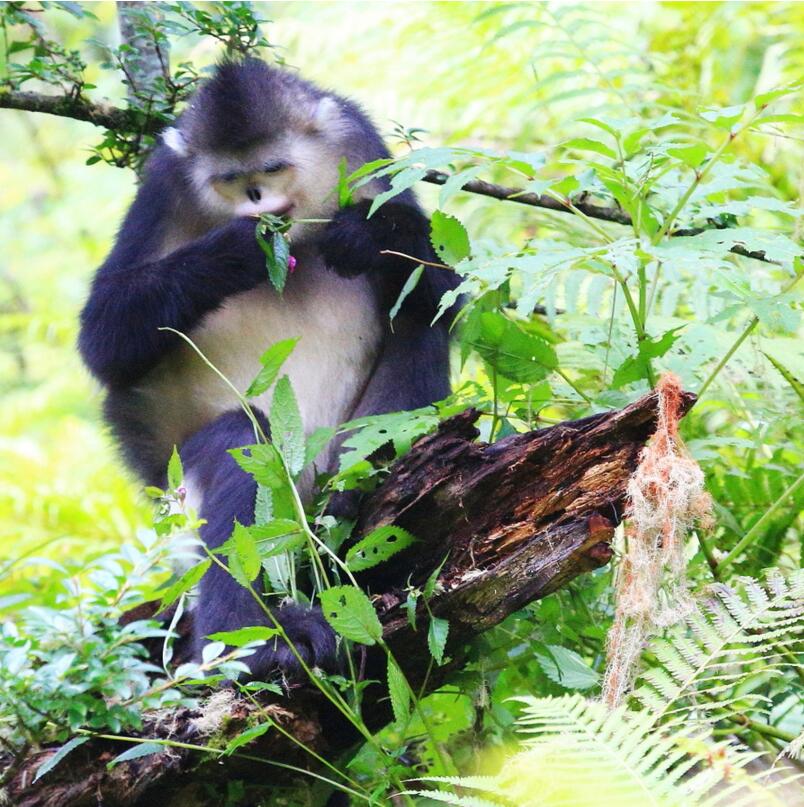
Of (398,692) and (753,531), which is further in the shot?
(753,531)

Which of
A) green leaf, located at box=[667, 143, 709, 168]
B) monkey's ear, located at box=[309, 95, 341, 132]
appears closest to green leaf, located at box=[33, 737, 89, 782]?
green leaf, located at box=[667, 143, 709, 168]

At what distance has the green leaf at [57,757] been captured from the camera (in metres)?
2.59

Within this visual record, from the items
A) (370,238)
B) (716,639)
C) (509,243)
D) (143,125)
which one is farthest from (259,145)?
(716,639)

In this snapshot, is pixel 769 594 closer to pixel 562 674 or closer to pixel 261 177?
pixel 562 674

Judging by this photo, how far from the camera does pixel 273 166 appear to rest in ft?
12.9

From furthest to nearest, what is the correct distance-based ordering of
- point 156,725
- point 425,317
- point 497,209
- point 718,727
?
point 497,209 < point 425,317 < point 718,727 < point 156,725

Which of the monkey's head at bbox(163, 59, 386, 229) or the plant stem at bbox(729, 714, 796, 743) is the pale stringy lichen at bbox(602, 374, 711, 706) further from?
the monkey's head at bbox(163, 59, 386, 229)

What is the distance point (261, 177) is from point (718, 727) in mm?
2440

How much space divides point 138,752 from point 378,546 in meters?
0.78

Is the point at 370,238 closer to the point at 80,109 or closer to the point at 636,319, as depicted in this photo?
the point at 636,319

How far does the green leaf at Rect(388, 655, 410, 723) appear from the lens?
2.56 metres

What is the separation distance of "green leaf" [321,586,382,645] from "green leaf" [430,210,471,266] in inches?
41.3

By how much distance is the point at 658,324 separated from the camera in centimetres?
321

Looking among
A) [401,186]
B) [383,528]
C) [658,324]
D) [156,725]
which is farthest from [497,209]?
[156,725]
